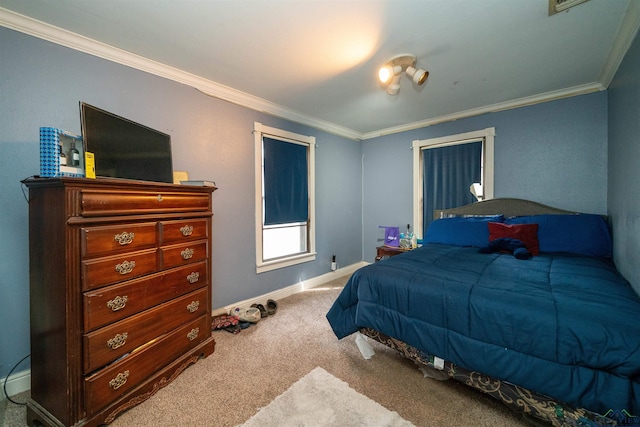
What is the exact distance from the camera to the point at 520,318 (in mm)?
1240

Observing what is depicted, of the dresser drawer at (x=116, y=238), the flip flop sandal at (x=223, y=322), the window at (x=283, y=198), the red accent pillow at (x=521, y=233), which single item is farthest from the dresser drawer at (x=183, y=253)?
the red accent pillow at (x=521, y=233)

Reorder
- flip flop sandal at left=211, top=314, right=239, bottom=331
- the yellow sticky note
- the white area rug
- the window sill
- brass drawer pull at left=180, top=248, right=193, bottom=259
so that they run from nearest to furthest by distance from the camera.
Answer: the white area rug, the yellow sticky note, brass drawer pull at left=180, top=248, right=193, bottom=259, flip flop sandal at left=211, top=314, right=239, bottom=331, the window sill

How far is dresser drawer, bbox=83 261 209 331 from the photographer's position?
130 cm

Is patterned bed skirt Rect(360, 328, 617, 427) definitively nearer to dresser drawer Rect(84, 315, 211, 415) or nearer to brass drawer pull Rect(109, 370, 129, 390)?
dresser drawer Rect(84, 315, 211, 415)

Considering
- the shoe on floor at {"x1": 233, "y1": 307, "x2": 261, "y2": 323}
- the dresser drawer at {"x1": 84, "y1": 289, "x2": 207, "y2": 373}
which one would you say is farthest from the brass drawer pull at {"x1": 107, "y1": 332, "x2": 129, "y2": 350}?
the shoe on floor at {"x1": 233, "y1": 307, "x2": 261, "y2": 323}

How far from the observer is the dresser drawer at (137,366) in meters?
1.30

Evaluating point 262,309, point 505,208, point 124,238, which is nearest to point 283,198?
point 262,309

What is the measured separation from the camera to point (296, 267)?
338 cm

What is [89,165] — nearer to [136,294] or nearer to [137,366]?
[136,294]

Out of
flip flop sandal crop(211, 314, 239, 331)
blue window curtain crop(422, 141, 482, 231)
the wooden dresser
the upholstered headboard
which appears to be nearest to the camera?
the wooden dresser

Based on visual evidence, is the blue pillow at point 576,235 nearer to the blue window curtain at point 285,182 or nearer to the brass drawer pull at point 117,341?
the blue window curtain at point 285,182

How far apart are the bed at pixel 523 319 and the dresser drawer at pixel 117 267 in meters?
1.38

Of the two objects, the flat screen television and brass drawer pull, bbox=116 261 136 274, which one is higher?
the flat screen television

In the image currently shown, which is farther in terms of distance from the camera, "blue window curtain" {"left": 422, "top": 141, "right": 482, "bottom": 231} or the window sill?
"blue window curtain" {"left": 422, "top": 141, "right": 482, "bottom": 231}
